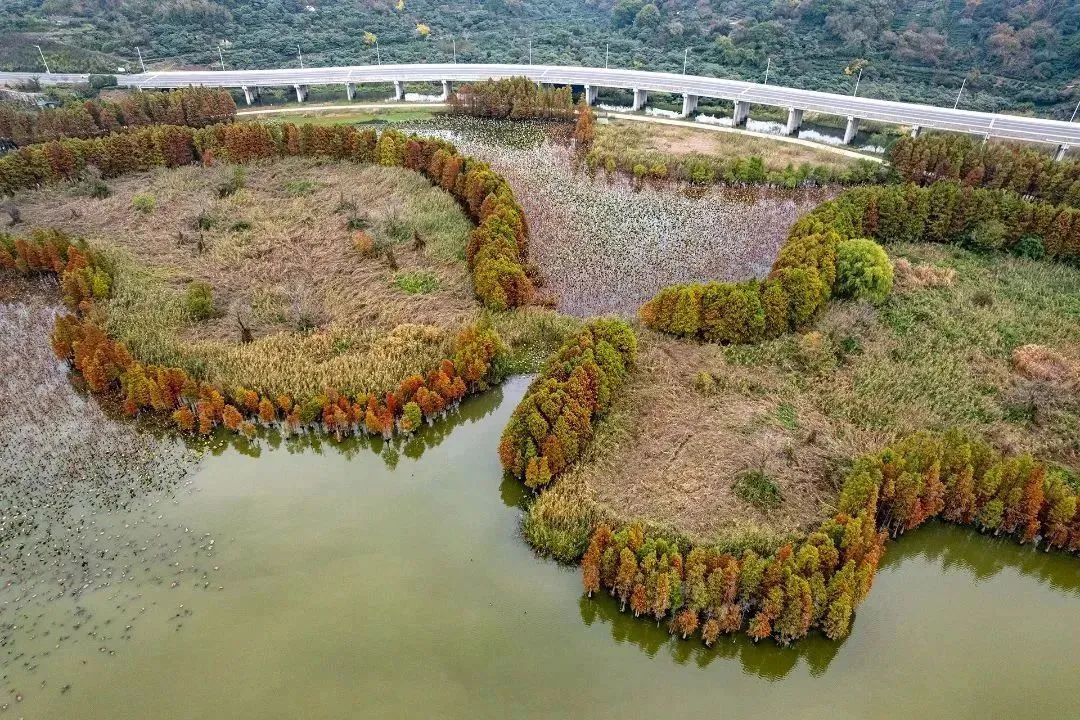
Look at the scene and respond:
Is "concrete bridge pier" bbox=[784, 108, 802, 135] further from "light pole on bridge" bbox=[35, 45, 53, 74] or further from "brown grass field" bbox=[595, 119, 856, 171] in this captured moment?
"light pole on bridge" bbox=[35, 45, 53, 74]

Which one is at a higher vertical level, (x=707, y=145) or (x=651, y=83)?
(x=651, y=83)

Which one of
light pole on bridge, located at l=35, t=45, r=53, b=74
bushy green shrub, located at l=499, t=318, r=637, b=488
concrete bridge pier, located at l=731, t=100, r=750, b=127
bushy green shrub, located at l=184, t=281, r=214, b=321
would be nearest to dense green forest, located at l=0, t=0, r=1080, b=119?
light pole on bridge, located at l=35, t=45, r=53, b=74

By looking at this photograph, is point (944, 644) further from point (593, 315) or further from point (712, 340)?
point (593, 315)

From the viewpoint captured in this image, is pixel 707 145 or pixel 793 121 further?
pixel 793 121

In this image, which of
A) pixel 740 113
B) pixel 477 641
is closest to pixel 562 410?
pixel 477 641

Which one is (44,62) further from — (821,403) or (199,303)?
(821,403)
